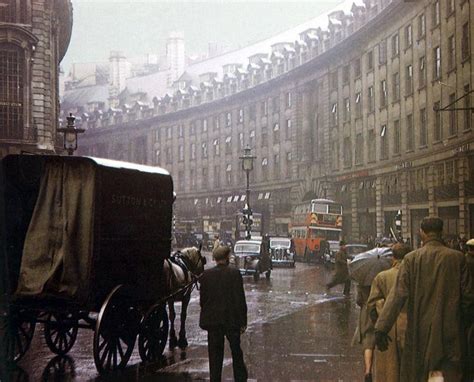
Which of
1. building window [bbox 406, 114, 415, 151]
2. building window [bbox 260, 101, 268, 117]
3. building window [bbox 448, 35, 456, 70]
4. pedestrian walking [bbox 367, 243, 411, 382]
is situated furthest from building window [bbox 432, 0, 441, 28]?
pedestrian walking [bbox 367, 243, 411, 382]

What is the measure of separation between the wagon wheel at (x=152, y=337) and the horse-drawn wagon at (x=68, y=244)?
→ 1.27 feet

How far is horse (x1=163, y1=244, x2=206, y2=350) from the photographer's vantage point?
12.1 metres

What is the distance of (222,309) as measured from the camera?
8.75 metres

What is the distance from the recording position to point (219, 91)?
76.2 m

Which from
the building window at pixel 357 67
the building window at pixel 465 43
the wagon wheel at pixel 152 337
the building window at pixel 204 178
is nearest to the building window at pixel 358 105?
the building window at pixel 357 67

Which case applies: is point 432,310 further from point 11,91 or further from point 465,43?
point 465,43

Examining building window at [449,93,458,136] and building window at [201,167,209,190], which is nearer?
building window at [449,93,458,136]

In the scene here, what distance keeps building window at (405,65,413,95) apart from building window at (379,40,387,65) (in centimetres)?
394

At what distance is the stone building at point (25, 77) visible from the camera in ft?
104

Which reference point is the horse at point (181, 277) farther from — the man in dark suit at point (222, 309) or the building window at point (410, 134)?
the building window at point (410, 134)

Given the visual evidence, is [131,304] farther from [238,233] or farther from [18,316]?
[238,233]

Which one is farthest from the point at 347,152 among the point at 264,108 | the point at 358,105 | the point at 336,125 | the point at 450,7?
the point at 450,7

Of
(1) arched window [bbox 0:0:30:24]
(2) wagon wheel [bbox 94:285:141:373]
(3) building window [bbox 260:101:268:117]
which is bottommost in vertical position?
(2) wagon wheel [bbox 94:285:141:373]

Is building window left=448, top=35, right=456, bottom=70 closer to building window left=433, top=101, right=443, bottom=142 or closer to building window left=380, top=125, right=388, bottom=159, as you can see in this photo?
building window left=433, top=101, right=443, bottom=142
